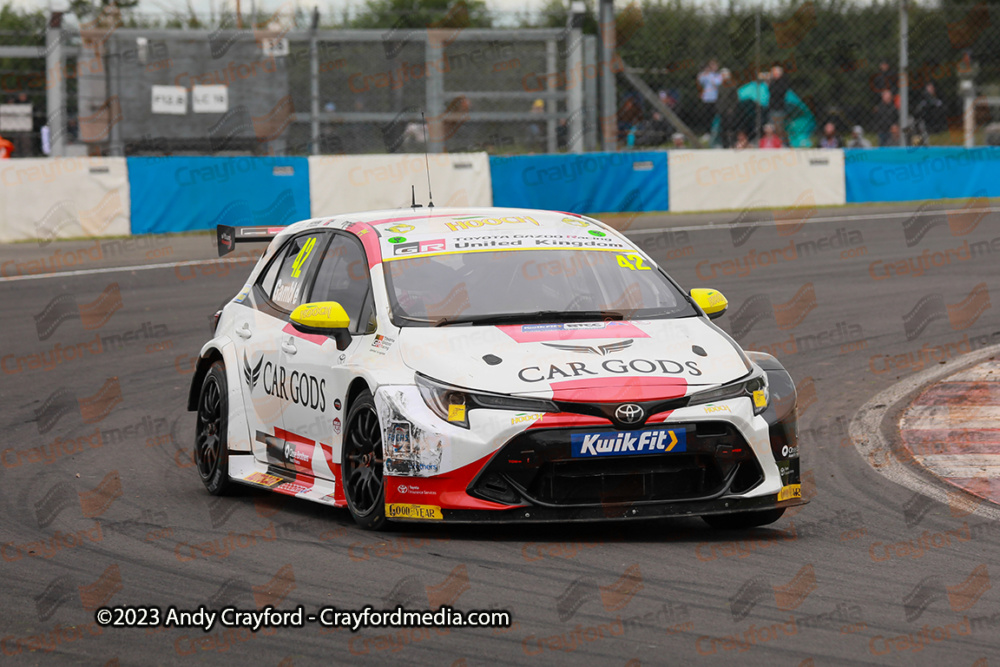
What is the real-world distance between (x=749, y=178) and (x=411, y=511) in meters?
16.5

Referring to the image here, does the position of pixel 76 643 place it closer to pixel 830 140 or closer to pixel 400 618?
pixel 400 618

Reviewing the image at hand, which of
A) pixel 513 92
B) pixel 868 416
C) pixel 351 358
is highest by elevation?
pixel 513 92

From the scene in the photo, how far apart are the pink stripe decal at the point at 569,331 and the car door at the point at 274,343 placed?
1.22 meters

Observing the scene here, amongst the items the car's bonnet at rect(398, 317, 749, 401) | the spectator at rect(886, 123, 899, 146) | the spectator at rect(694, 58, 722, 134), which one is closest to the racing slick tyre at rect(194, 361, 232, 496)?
the car's bonnet at rect(398, 317, 749, 401)

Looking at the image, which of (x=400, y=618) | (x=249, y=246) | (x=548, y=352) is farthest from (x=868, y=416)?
(x=249, y=246)

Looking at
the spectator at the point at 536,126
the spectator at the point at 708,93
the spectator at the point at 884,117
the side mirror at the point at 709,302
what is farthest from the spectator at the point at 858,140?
the side mirror at the point at 709,302

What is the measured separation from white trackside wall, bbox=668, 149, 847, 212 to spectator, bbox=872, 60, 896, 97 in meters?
1.67

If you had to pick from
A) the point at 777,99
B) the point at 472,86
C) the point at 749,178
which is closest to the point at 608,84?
the point at 472,86

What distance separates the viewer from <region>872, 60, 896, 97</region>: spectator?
2292 cm

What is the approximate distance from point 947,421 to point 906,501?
2024 millimetres

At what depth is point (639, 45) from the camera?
893 inches

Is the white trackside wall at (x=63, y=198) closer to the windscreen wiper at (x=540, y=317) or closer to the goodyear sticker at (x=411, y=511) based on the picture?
the windscreen wiper at (x=540, y=317)

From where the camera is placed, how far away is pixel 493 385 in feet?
19.9

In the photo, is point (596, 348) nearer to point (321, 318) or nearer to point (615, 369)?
point (615, 369)
